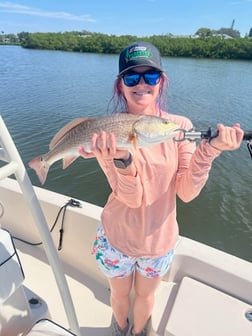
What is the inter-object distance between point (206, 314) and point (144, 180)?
976mm

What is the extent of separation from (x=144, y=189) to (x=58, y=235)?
1.49 m

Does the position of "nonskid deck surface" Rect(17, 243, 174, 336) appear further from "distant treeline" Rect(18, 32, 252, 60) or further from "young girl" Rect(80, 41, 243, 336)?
"distant treeline" Rect(18, 32, 252, 60)

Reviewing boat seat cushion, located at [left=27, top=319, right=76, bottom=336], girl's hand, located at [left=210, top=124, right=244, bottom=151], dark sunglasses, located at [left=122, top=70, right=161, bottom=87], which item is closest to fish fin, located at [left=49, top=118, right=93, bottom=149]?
dark sunglasses, located at [left=122, top=70, right=161, bottom=87]

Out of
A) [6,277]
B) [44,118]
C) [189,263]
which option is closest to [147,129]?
[6,277]

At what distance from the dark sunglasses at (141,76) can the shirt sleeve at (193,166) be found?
348 mm

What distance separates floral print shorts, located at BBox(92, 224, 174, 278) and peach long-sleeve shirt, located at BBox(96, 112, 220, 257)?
0.14 ft

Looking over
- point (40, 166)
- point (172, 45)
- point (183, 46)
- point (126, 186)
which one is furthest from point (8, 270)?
point (183, 46)

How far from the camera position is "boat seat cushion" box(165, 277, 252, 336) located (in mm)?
1764

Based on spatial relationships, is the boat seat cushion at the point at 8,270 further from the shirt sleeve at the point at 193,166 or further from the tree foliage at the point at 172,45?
the tree foliage at the point at 172,45

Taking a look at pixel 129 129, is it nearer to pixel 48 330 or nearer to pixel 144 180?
pixel 144 180

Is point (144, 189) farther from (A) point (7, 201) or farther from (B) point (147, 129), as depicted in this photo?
(A) point (7, 201)

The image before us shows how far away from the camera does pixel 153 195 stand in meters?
1.53

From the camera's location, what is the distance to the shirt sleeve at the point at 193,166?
4.57ft

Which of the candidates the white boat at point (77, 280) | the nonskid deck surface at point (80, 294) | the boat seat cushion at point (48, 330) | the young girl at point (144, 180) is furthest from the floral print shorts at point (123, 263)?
the nonskid deck surface at point (80, 294)
